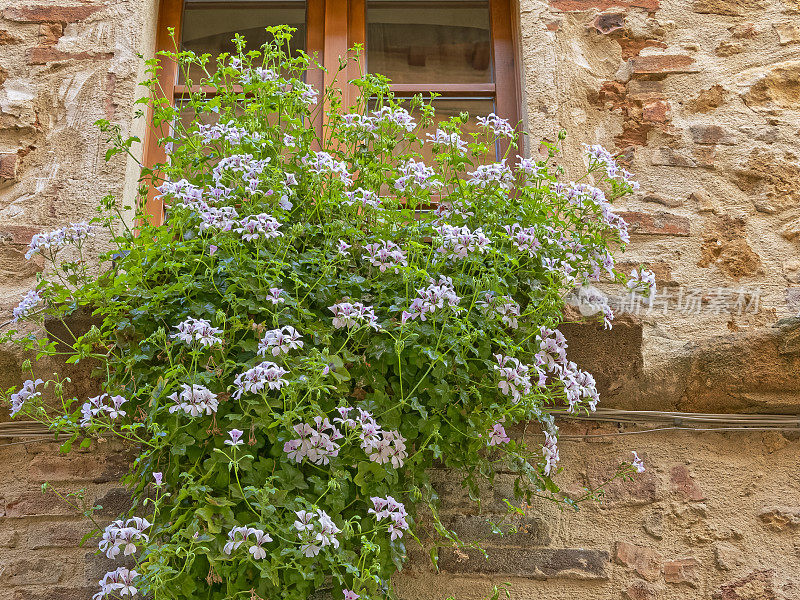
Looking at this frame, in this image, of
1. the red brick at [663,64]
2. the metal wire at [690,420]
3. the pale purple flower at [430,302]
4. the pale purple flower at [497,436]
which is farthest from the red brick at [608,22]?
the pale purple flower at [497,436]

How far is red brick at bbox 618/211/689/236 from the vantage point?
250cm

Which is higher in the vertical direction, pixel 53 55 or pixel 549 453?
pixel 53 55

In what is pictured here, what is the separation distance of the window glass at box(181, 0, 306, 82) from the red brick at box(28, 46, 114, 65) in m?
0.39

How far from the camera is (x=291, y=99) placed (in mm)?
2197

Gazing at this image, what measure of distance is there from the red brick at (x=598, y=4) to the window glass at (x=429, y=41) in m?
0.33

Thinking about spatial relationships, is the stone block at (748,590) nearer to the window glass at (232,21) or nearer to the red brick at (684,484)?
the red brick at (684,484)

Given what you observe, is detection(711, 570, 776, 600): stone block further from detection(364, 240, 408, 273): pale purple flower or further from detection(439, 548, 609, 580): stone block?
detection(364, 240, 408, 273): pale purple flower

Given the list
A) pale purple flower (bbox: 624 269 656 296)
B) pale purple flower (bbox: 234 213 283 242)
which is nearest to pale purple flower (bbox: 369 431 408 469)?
pale purple flower (bbox: 234 213 283 242)

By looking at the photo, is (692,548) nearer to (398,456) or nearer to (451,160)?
(398,456)

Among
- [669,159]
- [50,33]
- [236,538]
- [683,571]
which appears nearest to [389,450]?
[236,538]

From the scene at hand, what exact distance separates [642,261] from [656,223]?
14cm

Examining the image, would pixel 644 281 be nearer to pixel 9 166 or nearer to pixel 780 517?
pixel 780 517

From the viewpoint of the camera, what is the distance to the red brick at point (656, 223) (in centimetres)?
250

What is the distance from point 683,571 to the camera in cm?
215
